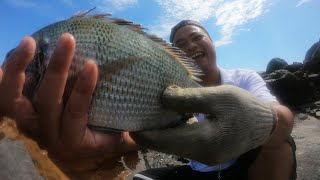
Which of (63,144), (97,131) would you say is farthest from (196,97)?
(63,144)

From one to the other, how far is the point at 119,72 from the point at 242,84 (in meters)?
3.39

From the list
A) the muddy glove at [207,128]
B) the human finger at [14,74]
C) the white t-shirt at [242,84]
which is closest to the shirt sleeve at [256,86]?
the white t-shirt at [242,84]

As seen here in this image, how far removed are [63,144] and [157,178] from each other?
293 centimetres

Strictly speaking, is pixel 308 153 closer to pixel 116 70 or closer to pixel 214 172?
pixel 214 172

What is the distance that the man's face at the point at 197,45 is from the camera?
17.2 ft

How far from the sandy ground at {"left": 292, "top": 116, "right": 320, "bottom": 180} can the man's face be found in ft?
9.29

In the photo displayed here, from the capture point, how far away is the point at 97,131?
7.34ft

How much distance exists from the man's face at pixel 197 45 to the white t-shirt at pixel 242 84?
0.31m

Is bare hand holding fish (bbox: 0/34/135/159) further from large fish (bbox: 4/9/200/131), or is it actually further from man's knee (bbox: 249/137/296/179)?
man's knee (bbox: 249/137/296/179)

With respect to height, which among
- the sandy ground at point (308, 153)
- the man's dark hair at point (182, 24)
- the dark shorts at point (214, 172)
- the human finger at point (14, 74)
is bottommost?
the sandy ground at point (308, 153)

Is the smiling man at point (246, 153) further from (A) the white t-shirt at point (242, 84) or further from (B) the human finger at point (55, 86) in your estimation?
(B) the human finger at point (55, 86)

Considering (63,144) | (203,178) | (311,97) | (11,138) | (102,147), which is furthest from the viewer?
(311,97)

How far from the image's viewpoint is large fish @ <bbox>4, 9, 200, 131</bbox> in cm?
203

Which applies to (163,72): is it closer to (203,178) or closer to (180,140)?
(180,140)
